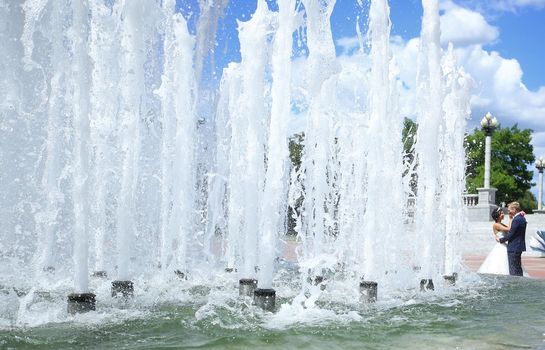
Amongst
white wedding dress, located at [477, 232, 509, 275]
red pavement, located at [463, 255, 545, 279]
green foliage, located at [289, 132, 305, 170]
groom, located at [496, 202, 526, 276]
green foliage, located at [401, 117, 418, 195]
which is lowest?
red pavement, located at [463, 255, 545, 279]

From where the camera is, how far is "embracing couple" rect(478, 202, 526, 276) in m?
10.7

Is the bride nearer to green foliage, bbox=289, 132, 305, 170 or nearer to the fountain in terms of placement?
the fountain

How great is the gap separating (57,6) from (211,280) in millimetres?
5148

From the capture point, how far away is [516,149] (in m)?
65.8

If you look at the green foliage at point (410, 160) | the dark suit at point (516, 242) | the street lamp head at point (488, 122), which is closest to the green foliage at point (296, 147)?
the green foliage at point (410, 160)

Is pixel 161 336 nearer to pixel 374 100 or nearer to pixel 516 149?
pixel 374 100

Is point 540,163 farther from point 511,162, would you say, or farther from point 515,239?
point 515,239

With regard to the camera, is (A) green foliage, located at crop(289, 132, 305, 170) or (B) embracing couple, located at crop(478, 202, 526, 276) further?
(A) green foliage, located at crop(289, 132, 305, 170)

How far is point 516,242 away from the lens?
10.9 meters

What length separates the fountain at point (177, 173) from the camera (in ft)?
21.1

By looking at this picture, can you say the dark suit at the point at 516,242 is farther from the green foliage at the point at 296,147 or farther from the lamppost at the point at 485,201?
the green foliage at the point at 296,147

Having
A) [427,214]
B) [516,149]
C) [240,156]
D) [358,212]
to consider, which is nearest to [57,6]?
[240,156]

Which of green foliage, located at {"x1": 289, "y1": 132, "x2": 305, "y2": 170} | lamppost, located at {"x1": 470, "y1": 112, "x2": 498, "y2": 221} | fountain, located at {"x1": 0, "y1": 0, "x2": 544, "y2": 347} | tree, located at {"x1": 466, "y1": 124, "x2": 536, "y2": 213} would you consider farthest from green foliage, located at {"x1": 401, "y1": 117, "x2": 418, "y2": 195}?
tree, located at {"x1": 466, "y1": 124, "x2": 536, "y2": 213}

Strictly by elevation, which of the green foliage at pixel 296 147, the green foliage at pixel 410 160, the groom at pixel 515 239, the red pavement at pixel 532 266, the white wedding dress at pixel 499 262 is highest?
the green foliage at pixel 296 147
